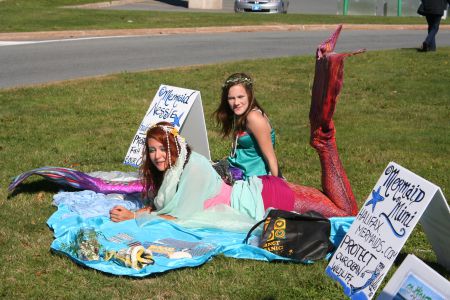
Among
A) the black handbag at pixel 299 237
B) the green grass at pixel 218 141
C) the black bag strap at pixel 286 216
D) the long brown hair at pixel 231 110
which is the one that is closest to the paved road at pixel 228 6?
the green grass at pixel 218 141

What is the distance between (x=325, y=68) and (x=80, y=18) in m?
18.4

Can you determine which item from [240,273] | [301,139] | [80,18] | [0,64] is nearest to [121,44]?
[0,64]

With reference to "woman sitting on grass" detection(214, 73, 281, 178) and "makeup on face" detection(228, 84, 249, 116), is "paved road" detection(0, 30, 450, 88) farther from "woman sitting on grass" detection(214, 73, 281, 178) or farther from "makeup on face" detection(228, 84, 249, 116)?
"makeup on face" detection(228, 84, 249, 116)

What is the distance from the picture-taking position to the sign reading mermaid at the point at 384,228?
18.0ft

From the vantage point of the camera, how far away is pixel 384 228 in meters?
5.70

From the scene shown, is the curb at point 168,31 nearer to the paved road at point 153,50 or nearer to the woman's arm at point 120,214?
the paved road at point 153,50

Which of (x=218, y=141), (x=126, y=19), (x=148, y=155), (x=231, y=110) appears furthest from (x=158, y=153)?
(x=126, y=19)

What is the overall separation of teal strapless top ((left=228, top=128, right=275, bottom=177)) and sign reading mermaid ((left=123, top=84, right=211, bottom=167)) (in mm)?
724

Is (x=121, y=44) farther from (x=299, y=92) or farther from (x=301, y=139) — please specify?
(x=301, y=139)

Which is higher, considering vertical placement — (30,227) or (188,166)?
(188,166)

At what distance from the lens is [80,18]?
80.0ft

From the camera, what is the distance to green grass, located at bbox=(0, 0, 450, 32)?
22453 mm

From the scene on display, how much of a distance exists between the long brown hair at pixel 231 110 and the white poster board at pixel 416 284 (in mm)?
3265

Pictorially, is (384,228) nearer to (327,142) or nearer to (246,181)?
(327,142)
